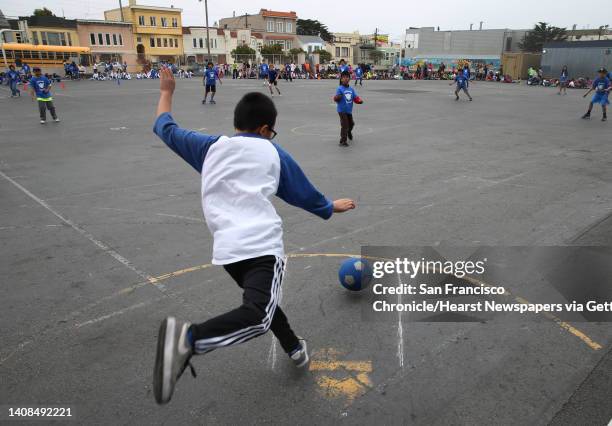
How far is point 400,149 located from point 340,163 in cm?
232

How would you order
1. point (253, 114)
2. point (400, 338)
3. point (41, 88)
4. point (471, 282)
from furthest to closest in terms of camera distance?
1. point (41, 88)
2. point (471, 282)
3. point (400, 338)
4. point (253, 114)

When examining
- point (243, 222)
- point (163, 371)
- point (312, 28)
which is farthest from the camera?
point (312, 28)

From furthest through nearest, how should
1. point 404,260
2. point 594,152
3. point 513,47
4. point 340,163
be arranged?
point 513,47 < point 594,152 < point 340,163 < point 404,260

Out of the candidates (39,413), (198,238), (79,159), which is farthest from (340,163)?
(39,413)

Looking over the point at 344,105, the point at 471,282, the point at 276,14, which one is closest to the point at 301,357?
the point at 471,282

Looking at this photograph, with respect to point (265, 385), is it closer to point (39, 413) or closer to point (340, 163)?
point (39, 413)

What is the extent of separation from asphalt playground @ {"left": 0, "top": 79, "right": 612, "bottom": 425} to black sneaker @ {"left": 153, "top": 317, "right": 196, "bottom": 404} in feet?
2.39

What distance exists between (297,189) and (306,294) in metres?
1.83

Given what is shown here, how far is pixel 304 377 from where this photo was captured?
3193 millimetres

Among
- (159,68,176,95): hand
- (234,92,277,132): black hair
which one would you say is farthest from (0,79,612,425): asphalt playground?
(159,68,176,95): hand

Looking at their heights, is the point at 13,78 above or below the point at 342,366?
above

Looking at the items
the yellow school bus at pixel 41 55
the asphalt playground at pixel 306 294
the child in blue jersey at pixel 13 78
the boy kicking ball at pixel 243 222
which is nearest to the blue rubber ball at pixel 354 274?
the asphalt playground at pixel 306 294

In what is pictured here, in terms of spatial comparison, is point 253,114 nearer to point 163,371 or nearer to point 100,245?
point 163,371

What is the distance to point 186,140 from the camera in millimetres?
2818
